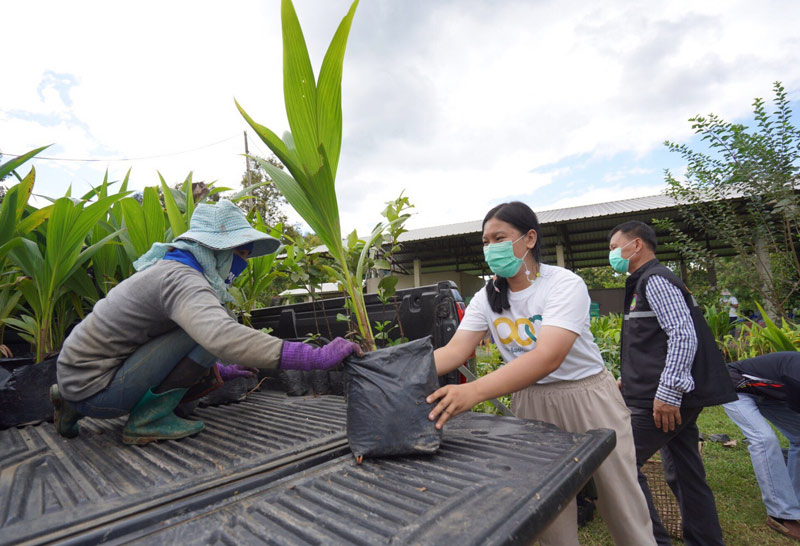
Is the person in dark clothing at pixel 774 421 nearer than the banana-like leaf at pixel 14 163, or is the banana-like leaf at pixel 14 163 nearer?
the banana-like leaf at pixel 14 163

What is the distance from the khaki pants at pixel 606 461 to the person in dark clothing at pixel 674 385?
1.83ft

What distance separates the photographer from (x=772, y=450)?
2.25 meters

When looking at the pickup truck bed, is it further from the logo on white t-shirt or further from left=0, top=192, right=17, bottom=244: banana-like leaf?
left=0, top=192, right=17, bottom=244: banana-like leaf

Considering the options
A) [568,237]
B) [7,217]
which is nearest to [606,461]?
[7,217]

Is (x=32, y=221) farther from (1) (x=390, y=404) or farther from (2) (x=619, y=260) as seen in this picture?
(2) (x=619, y=260)

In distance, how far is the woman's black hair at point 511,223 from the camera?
1.60 m

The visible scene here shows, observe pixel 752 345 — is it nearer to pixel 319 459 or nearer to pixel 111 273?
pixel 319 459

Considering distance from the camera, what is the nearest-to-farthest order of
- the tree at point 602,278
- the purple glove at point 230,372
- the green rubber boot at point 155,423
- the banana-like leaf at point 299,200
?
the banana-like leaf at point 299,200 → the green rubber boot at point 155,423 → the purple glove at point 230,372 → the tree at point 602,278

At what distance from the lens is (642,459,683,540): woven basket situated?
7.37 ft

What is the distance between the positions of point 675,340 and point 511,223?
1.03 metres

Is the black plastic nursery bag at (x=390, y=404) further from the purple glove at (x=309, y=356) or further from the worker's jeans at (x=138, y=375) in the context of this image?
the worker's jeans at (x=138, y=375)

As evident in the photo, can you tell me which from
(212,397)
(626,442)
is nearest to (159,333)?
(212,397)

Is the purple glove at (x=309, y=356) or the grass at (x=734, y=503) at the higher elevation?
the purple glove at (x=309, y=356)

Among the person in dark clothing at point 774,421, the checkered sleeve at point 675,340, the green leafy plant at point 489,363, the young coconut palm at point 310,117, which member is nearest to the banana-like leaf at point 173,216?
the young coconut palm at point 310,117
